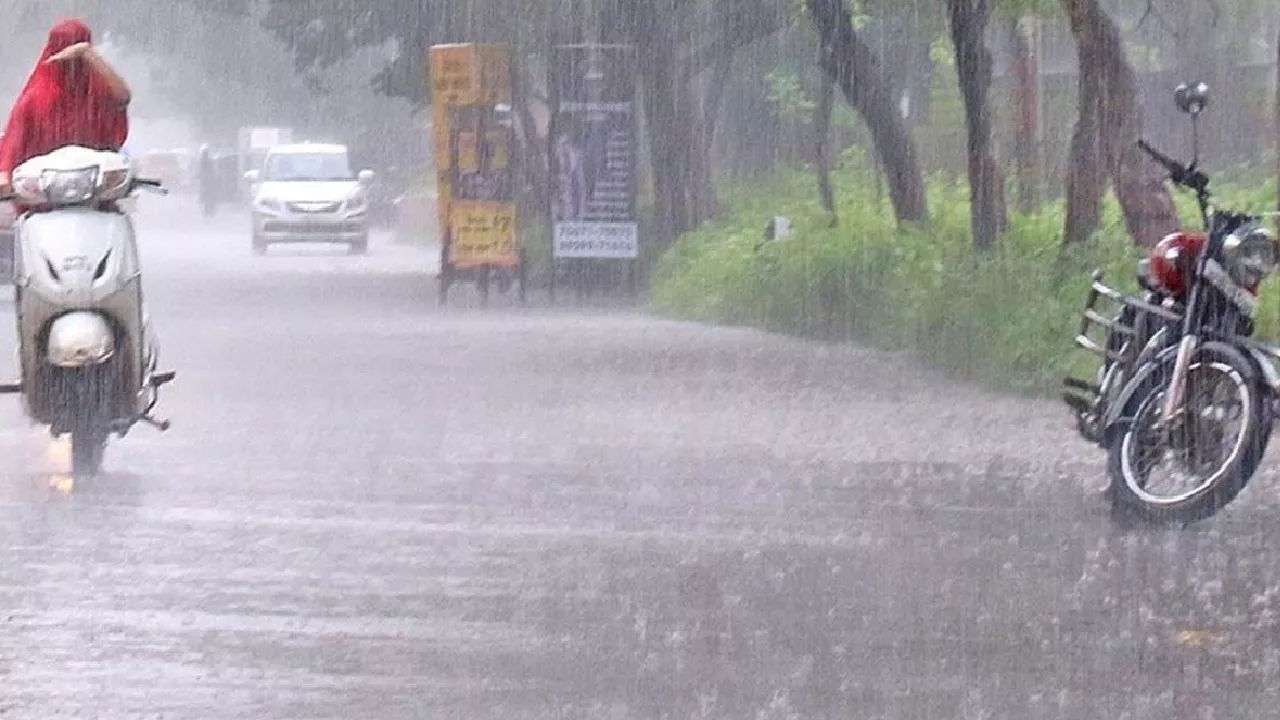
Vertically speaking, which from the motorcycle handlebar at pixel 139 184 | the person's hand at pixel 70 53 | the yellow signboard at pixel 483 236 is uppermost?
the person's hand at pixel 70 53

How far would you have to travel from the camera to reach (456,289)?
110ft

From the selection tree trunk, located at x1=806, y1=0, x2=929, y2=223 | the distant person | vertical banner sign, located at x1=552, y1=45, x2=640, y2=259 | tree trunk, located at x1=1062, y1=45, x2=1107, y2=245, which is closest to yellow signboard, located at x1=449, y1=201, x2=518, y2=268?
vertical banner sign, located at x1=552, y1=45, x2=640, y2=259

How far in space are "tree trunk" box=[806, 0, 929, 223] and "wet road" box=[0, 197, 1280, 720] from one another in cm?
757

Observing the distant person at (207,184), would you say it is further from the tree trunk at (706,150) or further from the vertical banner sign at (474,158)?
the vertical banner sign at (474,158)

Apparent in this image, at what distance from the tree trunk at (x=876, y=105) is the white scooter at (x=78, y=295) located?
44.6 ft

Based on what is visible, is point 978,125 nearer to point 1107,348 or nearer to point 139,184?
point 1107,348

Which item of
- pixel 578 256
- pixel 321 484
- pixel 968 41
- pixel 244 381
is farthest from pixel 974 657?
pixel 578 256

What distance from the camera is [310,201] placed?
47.1 m

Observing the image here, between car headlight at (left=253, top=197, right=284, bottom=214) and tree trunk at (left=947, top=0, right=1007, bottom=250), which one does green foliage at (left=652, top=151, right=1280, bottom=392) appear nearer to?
tree trunk at (left=947, top=0, right=1007, bottom=250)

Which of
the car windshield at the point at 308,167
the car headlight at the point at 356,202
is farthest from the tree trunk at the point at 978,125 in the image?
the car windshield at the point at 308,167

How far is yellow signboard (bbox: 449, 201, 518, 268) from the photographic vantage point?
102 ft

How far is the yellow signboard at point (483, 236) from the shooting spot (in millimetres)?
31219

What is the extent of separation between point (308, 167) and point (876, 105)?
24.3 m

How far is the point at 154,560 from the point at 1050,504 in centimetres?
372
